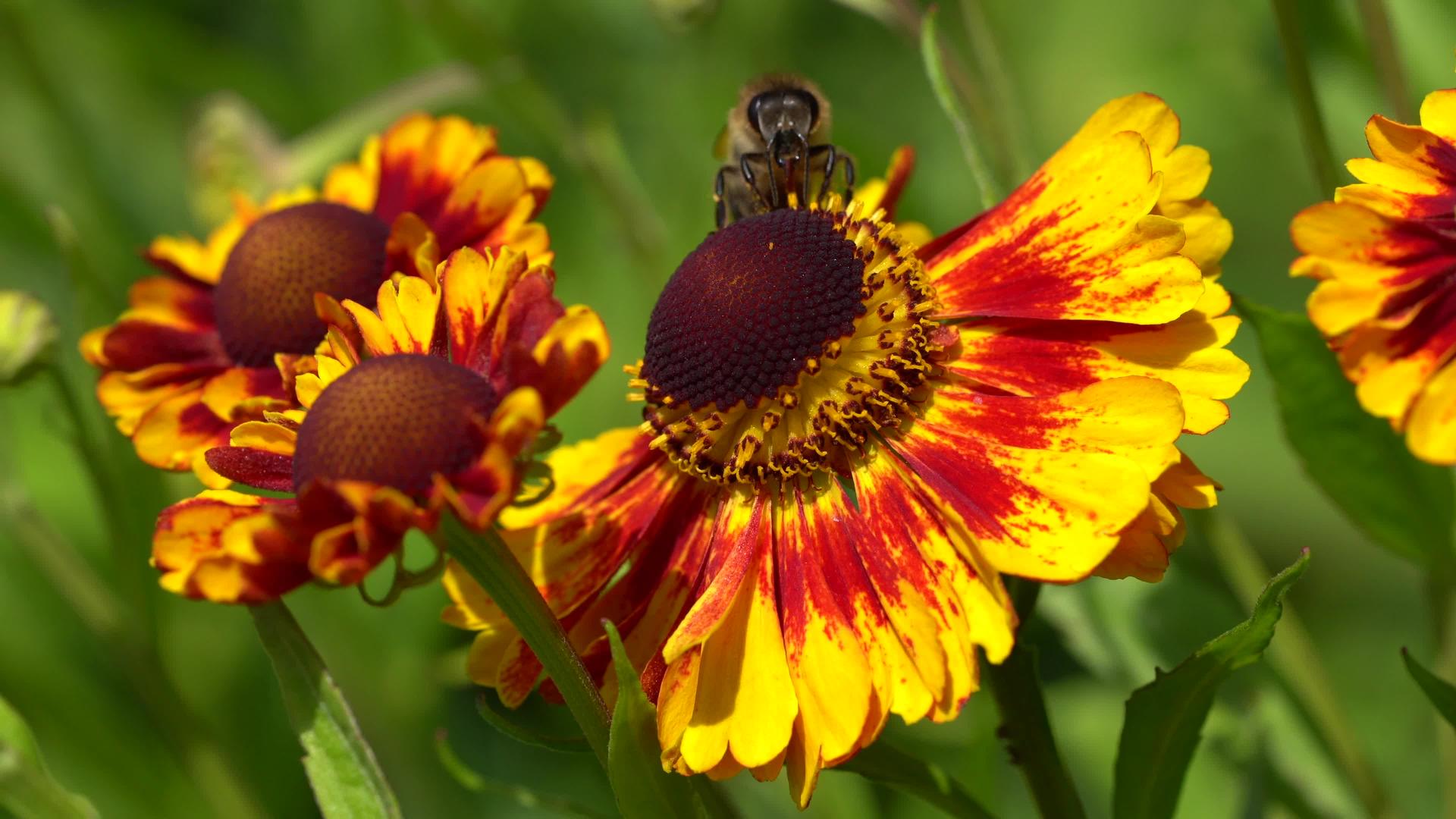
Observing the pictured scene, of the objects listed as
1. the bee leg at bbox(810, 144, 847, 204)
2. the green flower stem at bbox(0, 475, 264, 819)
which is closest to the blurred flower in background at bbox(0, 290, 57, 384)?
the green flower stem at bbox(0, 475, 264, 819)

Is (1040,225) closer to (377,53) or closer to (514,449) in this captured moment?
(514,449)

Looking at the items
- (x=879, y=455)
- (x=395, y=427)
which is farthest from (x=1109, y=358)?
(x=395, y=427)

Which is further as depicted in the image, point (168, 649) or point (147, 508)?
point (168, 649)

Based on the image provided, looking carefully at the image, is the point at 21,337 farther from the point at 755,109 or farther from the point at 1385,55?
the point at 1385,55

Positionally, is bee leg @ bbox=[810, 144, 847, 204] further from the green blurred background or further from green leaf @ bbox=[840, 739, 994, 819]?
green leaf @ bbox=[840, 739, 994, 819]

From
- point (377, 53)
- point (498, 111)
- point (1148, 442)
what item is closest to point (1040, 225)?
point (1148, 442)

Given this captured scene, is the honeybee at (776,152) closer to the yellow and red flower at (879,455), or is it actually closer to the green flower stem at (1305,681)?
the yellow and red flower at (879,455)
